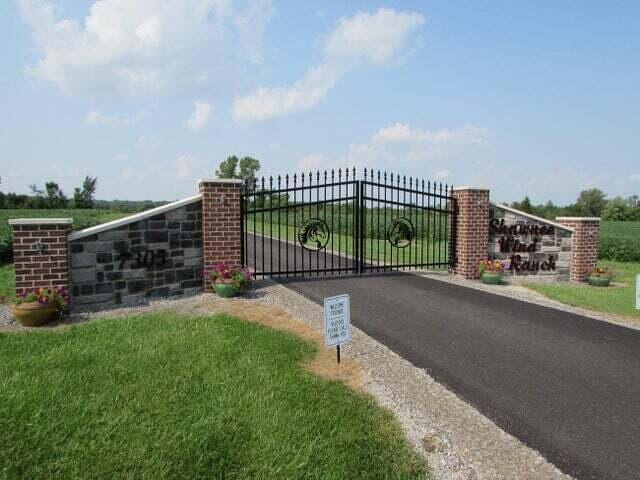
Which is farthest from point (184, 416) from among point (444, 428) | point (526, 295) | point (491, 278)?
point (491, 278)

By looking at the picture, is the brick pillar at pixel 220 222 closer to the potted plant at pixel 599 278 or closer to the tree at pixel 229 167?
the potted plant at pixel 599 278

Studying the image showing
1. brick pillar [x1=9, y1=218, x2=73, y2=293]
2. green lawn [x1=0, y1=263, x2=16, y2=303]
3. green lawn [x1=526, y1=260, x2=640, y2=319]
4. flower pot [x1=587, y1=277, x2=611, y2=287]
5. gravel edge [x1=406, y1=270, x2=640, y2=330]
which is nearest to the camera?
brick pillar [x1=9, y1=218, x2=73, y2=293]

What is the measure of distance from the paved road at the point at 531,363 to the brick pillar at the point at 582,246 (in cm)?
508

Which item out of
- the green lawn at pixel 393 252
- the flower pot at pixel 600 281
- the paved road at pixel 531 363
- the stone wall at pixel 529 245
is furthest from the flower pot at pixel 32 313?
the flower pot at pixel 600 281

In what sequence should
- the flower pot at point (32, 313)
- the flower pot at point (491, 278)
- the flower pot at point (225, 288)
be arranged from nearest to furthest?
the flower pot at point (32, 313), the flower pot at point (225, 288), the flower pot at point (491, 278)

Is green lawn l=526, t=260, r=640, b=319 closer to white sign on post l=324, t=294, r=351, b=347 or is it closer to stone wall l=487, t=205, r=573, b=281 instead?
stone wall l=487, t=205, r=573, b=281

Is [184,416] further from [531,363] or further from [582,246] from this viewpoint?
[582,246]

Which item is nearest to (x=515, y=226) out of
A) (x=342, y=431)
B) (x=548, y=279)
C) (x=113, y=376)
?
(x=548, y=279)

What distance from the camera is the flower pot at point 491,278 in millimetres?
10922

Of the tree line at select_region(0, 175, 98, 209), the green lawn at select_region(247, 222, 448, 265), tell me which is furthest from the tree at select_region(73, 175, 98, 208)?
the green lawn at select_region(247, 222, 448, 265)

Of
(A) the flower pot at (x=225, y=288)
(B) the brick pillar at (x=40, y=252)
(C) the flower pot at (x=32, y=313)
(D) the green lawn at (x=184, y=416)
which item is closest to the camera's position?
(D) the green lawn at (x=184, y=416)

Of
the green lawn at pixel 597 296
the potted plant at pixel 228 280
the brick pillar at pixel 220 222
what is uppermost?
the brick pillar at pixel 220 222

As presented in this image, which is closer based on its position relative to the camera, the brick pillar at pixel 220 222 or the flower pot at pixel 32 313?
the flower pot at pixel 32 313

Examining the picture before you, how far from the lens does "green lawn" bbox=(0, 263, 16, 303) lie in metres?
9.18
